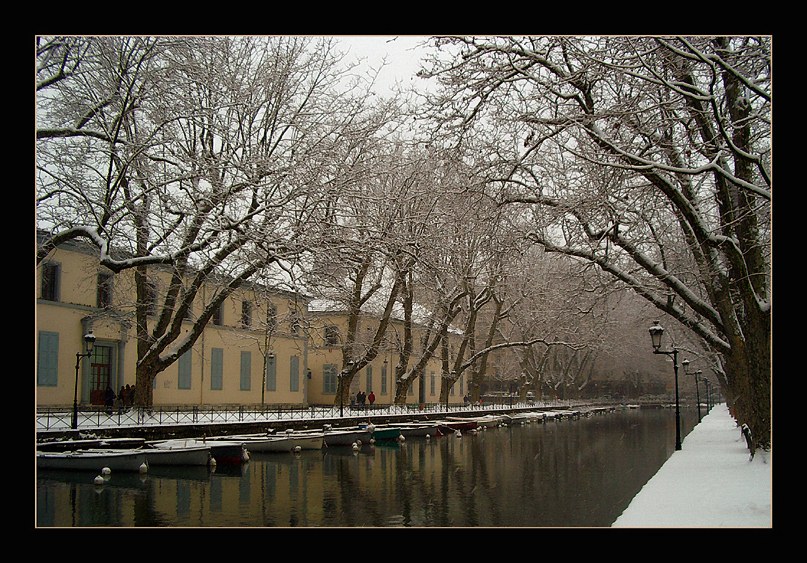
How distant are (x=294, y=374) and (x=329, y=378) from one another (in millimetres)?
6633

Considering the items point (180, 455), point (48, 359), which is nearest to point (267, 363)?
point (48, 359)

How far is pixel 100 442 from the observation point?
20.9 metres

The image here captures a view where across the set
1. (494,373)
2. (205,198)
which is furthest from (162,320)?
(494,373)

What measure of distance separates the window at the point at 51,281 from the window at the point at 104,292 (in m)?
1.93

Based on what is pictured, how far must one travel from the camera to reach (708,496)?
1184 centimetres

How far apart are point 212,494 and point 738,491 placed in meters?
11.2

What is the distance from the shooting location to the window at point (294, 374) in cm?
4784

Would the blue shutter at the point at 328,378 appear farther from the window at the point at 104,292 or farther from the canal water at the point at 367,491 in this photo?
the canal water at the point at 367,491

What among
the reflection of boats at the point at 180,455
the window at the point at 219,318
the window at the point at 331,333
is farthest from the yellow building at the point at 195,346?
the reflection of boats at the point at 180,455

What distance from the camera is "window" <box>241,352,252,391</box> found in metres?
42.7

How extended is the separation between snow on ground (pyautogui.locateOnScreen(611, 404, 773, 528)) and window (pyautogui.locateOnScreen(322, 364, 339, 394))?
38157 mm

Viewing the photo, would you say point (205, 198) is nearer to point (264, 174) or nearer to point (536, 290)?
point (264, 174)

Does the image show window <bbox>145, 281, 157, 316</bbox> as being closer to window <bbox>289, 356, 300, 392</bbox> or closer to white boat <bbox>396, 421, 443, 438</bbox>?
white boat <bbox>396, 421, 443, 438</bbox>
